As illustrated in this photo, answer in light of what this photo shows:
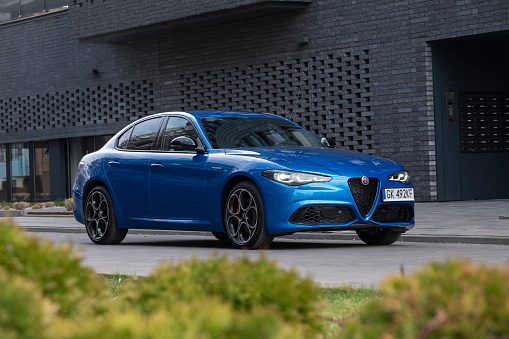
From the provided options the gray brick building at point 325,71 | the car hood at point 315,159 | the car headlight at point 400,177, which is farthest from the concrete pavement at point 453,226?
the gray brick building at point 325,71

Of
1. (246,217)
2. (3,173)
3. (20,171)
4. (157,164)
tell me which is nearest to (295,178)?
(246,217)

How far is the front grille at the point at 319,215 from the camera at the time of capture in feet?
33.7

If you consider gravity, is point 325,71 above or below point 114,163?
above

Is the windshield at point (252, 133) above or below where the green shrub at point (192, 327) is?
above

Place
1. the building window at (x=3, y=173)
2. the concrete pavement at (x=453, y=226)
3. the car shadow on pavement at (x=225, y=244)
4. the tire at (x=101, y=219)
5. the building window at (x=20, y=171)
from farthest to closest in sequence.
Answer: the building window at (x=3, y=173)
the building window at (x=20, y=171)
the tire at (x=101, y=219)
the concrete pavement at (x=453, y=226)
the car shadow on pavement at (x=225, y=244)

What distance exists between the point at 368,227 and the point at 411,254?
2.13 feet

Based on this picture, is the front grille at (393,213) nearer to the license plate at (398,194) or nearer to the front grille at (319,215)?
the license plate at (398,194)

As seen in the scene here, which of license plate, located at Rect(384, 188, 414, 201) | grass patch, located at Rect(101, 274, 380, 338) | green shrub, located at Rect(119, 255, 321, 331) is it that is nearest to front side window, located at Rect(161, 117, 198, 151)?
license plate, located at Rect(384, 188, 414, 201)

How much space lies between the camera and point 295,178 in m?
10.3

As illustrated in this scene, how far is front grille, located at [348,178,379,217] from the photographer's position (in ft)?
34.1

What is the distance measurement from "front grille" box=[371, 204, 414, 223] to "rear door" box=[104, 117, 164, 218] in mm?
2913

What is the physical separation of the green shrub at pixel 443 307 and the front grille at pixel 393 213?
24.3 feet

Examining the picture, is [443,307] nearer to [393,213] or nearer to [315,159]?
[315,159]

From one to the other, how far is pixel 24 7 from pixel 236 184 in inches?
984
